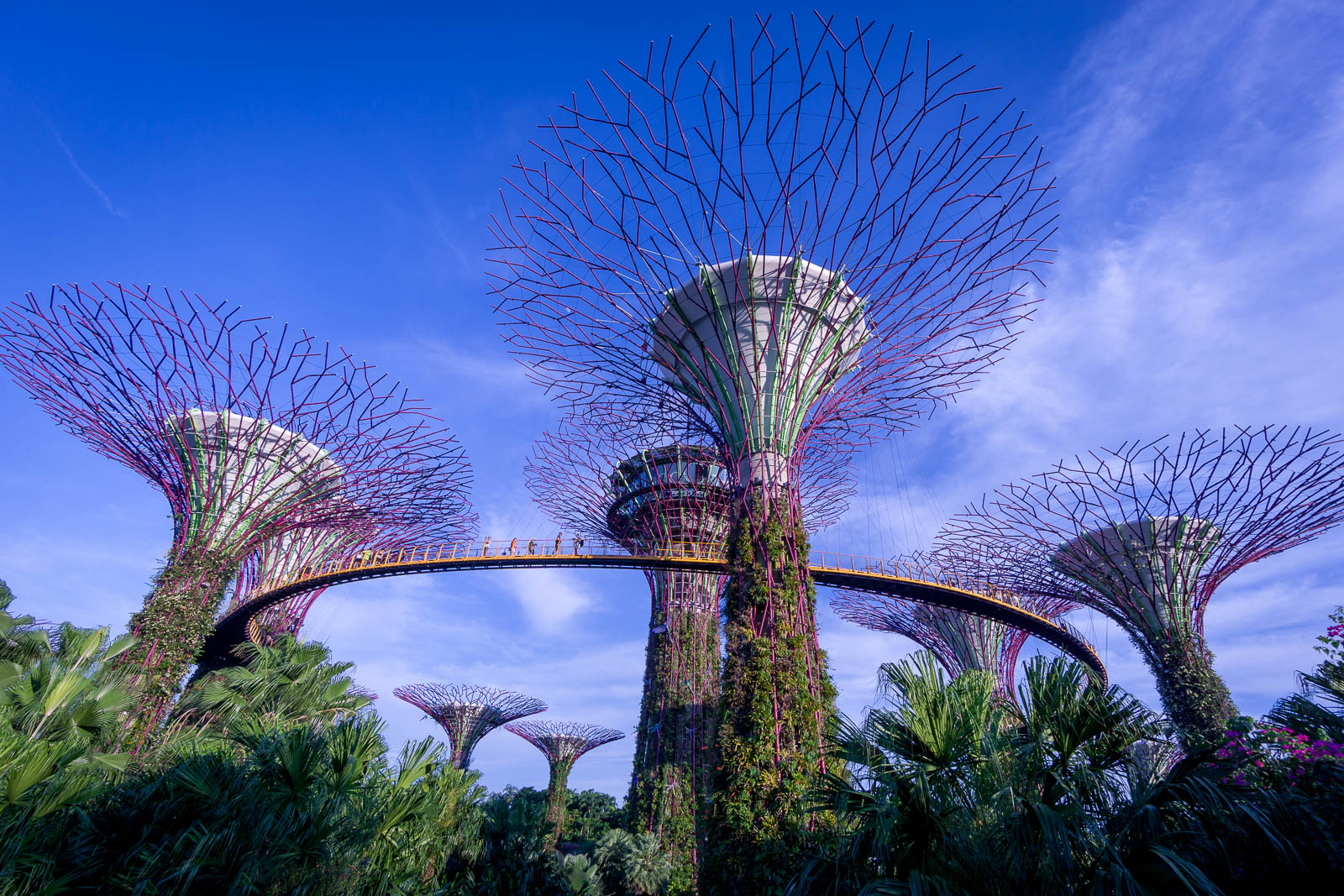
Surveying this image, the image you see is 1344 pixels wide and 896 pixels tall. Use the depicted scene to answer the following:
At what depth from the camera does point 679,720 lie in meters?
25.5

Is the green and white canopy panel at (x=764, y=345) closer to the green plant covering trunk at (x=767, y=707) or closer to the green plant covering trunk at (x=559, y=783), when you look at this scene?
the green plant covering trunk at (x=767, y=707)

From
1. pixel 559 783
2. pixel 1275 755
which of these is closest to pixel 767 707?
pixel 1275 755

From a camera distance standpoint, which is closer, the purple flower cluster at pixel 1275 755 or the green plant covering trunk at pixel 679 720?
the purple flower cluster at pixel 1275 755

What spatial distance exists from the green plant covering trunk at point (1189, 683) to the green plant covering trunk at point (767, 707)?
50.4 ft

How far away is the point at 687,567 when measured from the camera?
2325 cm

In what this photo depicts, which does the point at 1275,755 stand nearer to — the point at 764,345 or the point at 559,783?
the point at 764,345

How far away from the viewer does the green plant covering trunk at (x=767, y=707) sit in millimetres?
8984

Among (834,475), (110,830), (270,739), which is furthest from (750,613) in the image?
(834,475)

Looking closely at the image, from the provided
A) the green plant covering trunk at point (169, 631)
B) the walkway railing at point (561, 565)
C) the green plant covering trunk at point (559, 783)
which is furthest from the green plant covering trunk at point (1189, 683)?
the green plant covering trunk at point (559, 783)

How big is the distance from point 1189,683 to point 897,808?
19479 millimetres

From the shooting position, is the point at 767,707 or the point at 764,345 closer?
the point at 767,707

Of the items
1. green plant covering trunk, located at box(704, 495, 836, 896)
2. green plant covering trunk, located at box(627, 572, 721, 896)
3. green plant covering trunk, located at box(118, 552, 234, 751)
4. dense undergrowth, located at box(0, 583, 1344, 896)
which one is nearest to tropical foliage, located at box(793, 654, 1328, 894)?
dense undergrowth, located at box(0, 583, 1344, 896)

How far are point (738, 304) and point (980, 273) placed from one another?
437cm

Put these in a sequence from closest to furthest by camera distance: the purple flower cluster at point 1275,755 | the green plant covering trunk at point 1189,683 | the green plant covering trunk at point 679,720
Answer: the purple flower cluster at point 1275,755 → the green plant covering trunk at point 1189,683 → the green plant covering trunk at point 679,720
